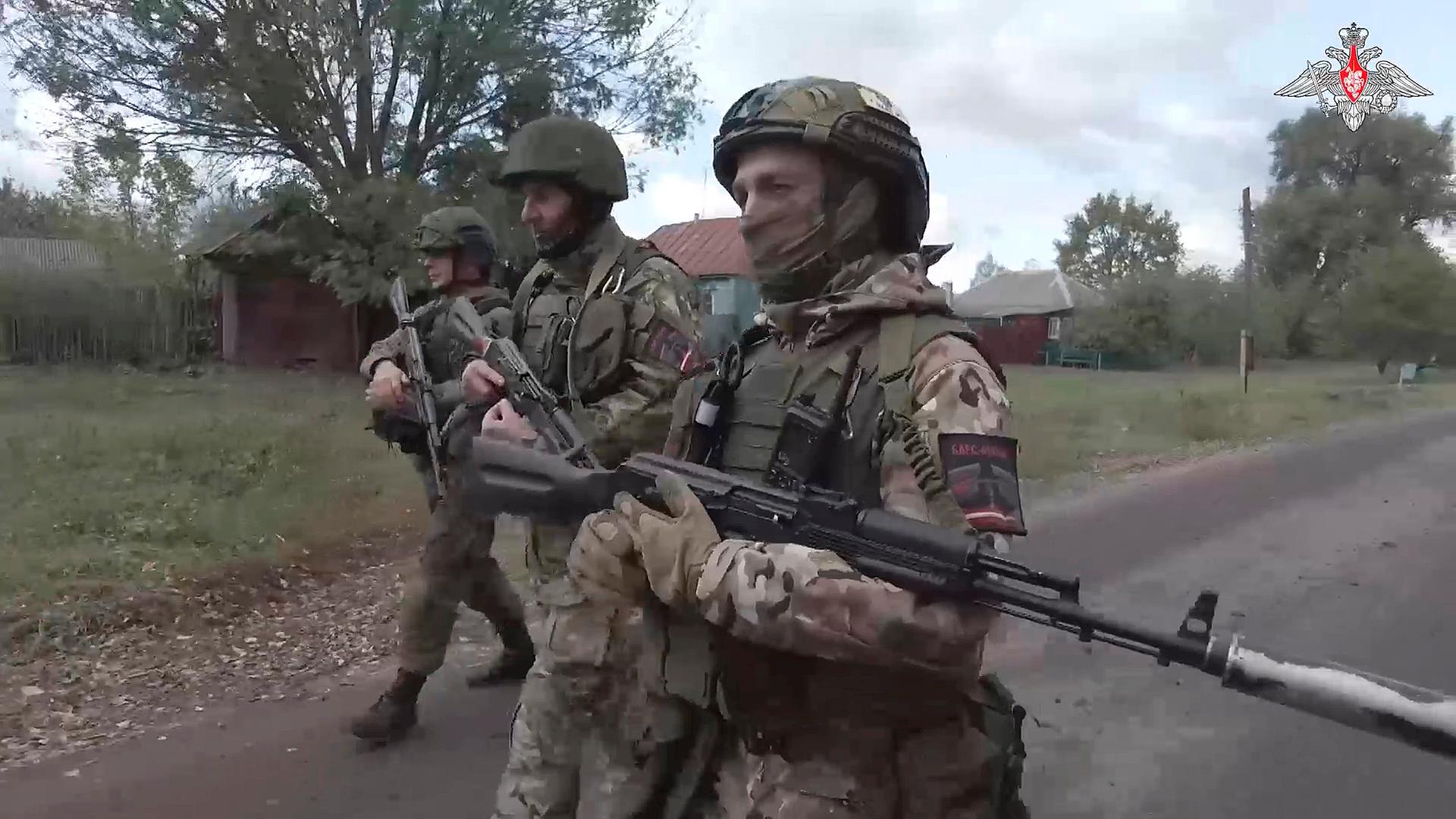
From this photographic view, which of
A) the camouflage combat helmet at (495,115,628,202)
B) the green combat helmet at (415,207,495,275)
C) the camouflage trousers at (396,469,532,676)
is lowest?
the camouflage trousers at (396,469,532,676)

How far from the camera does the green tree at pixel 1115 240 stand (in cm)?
6197

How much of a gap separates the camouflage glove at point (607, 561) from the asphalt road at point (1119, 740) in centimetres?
67

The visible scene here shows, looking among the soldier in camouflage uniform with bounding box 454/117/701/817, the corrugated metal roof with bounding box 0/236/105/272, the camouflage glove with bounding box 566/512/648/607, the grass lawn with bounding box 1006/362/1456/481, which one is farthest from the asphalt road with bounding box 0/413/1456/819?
the corrugated metal roof with bounding box 0/236/105/272

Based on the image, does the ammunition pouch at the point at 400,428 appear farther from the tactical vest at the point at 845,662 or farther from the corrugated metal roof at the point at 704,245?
the corrugated metal roof at the point at 704,245

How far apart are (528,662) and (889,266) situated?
10.9 ft

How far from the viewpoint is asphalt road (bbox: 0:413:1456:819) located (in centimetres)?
371

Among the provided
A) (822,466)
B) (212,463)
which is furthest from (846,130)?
(212,463)

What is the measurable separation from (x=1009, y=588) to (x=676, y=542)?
55 cm

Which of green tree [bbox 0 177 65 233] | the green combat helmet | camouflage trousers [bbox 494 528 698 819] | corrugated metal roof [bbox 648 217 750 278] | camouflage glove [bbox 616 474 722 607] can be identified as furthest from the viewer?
green tree [bbox 0 177 65 233]

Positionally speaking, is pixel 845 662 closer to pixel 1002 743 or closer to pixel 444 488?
pixel 1002 743

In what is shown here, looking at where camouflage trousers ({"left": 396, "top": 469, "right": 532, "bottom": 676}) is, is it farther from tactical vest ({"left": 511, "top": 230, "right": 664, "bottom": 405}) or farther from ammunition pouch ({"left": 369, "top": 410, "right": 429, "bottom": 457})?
tactical vest ({"left": 511, "top": 230, "right": 664, "bottom": 405})

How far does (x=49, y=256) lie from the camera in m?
23.7

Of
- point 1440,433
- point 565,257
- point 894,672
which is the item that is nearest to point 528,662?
point 565,257

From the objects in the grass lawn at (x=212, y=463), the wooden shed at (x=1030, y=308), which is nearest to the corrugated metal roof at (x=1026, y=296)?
the wooden shed at (x=1030, y=308)
